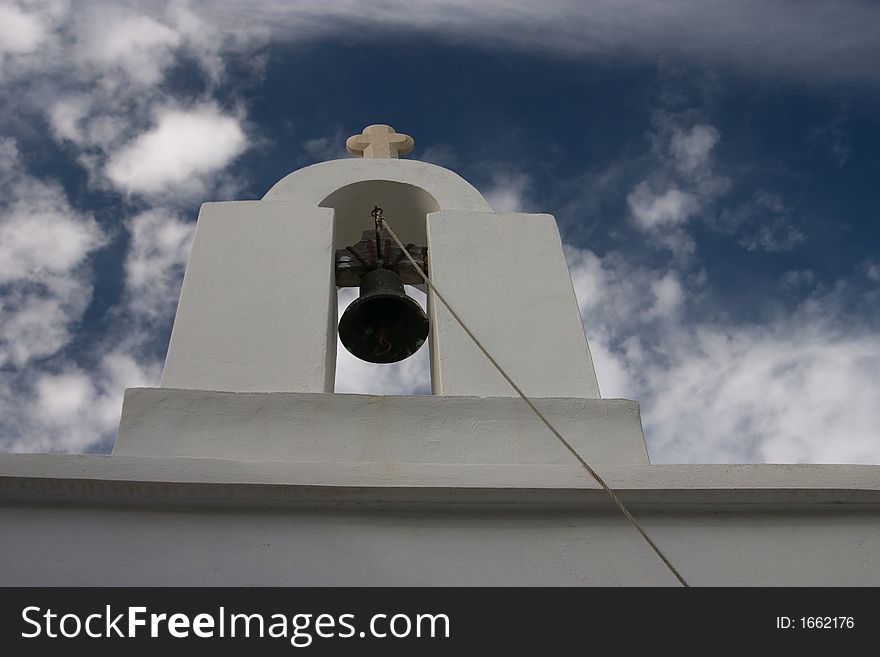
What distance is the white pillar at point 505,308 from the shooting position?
413 centimetres

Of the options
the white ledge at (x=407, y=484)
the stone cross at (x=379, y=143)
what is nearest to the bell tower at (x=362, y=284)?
the stone cross at (x=379, y=143)

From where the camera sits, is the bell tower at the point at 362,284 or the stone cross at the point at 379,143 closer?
the bell tower at the point at 362,284

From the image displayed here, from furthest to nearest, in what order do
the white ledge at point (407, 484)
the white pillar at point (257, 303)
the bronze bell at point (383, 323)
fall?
the bronze bell at point (383, 323)
the white pillar at point (257, 303)
the white ledge at point (407, 484)

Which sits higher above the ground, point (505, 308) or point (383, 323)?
point (383, 323)

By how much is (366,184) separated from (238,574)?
2.81 metres

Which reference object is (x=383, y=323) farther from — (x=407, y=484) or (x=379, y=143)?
(x=407, y=484)

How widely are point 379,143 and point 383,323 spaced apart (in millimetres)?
1432

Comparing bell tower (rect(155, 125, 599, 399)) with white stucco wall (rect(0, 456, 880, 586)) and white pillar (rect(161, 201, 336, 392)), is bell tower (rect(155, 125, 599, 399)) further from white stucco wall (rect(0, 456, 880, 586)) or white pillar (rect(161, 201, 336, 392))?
white stucco wall (rect(0, 456, 880, 586))

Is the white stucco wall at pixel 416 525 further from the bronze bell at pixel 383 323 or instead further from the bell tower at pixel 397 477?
the bronze bell at pixel 383 323

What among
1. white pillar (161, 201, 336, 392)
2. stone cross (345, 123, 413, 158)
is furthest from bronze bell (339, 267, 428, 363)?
stone cross (345, 123, 413, 158)

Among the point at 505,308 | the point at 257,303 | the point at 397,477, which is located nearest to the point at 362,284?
the point at 257,303

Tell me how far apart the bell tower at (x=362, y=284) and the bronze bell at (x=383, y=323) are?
0.04ft

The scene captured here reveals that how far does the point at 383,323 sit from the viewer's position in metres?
4.88
